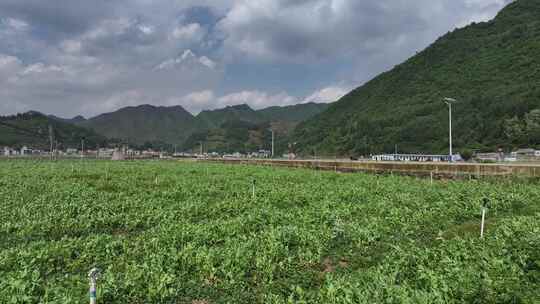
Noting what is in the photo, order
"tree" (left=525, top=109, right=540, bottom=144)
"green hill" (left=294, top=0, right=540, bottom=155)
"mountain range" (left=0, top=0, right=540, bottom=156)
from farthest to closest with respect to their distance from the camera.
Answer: "green hill" (left=294, top=0, right=540, bottom=155) < "mountain range" (left=0, top=0, right=540, bottom=156) < "tree" (left=525, top=109, right=540, bottom=144)

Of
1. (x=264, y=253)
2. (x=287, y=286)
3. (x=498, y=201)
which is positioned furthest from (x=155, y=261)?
(x=498, y=201)

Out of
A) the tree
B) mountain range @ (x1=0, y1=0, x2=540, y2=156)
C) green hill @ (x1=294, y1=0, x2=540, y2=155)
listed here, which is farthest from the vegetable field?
mountain range @ (x1=0, y1=0, x2=540, y2=156)

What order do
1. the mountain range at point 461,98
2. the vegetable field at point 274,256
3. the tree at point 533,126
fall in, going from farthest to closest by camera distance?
the mountain range at point 461,98, the tree at point 533,126, the vegetable field at point 274,256

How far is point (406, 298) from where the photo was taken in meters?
5.43

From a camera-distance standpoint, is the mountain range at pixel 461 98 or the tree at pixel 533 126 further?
the mountain range at pixel 461 98

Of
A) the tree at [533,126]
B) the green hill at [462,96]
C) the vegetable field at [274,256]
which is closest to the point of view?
the vegetable field at [274,256]

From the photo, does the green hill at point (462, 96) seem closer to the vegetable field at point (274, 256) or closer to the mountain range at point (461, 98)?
the mountain range at point (461, 98)

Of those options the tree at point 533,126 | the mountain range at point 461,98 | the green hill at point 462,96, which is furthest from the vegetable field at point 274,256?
the mountain range at point 461,98

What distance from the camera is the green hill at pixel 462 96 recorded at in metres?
96.3

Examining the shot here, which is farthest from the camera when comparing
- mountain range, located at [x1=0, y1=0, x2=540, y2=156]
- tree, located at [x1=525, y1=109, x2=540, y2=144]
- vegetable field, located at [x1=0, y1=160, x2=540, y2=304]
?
mountain range, located at [x1=0, y1=0, x2=540, y2=156]

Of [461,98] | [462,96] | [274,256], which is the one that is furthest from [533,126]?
[274,256]

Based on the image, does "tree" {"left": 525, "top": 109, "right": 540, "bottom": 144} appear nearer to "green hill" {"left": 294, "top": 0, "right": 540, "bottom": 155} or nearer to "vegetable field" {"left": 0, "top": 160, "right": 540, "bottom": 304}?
"green hill" {"left": 294, "top": 0, "right": 540, "bottom": 155}

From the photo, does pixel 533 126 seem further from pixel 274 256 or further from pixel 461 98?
pixel 274 256

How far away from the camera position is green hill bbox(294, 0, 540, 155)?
96312 mm
